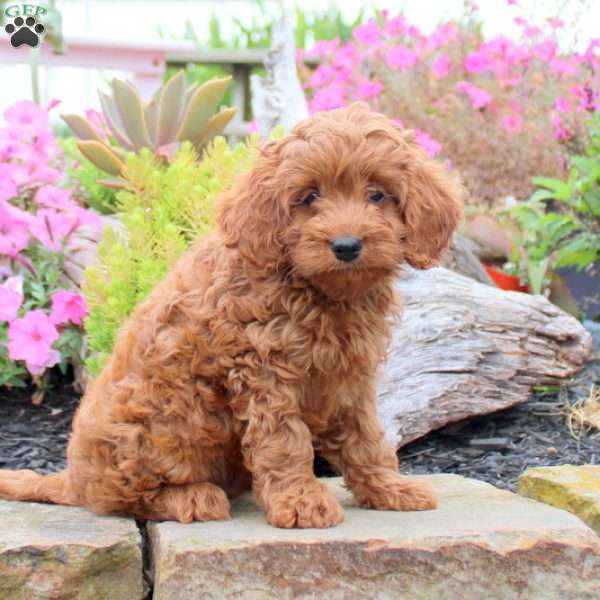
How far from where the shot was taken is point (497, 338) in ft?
18.6

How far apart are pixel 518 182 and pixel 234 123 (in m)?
5.43

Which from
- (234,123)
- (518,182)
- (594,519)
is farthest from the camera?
(234,123)

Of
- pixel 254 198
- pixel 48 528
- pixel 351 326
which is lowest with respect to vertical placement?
pixel 48 528

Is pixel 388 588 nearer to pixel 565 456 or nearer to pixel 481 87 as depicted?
pixel 565 456

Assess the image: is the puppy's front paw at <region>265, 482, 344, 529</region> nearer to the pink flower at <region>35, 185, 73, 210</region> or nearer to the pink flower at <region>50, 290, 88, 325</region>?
the pink flower at <region>50, 290, 88, 325</region>

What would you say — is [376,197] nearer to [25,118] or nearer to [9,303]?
[9,303]

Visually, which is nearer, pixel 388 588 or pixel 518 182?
pixel 388 588

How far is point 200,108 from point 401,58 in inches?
191

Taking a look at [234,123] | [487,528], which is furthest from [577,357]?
[234,123]

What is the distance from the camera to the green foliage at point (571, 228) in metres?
7.26

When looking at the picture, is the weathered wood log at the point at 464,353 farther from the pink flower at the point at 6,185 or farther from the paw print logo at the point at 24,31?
the paw print logo at the point at 24,31

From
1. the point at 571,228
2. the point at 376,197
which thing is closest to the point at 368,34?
the point at 571,228

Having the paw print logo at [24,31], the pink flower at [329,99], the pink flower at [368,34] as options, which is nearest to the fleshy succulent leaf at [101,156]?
the paw print logo at [24,31]

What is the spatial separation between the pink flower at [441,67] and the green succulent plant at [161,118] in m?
4.75
